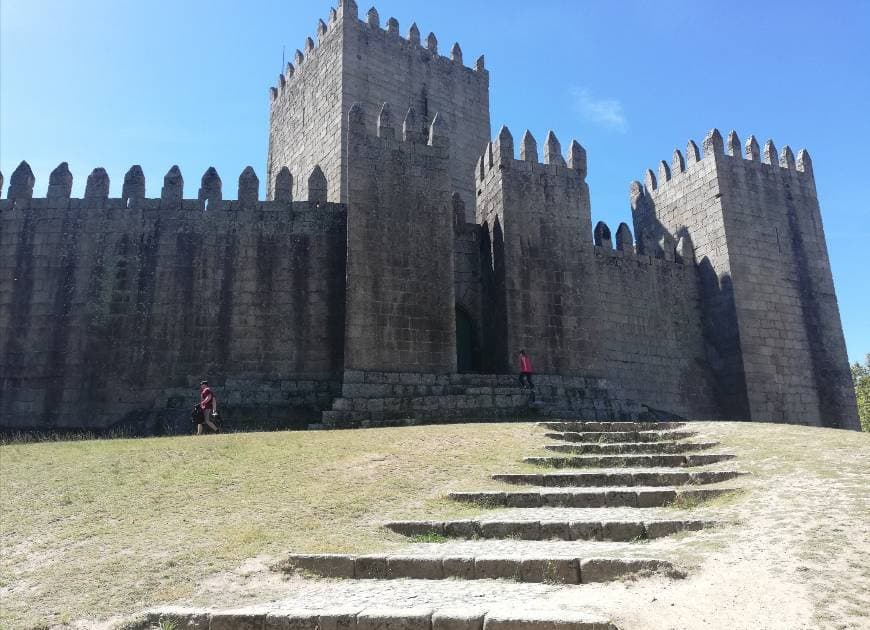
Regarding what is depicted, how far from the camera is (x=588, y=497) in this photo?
7949 millimetres

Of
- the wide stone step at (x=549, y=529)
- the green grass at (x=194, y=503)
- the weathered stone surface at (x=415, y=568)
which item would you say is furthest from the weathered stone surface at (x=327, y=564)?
the wide stone step at (x=549, y=529)

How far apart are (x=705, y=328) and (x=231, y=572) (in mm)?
17184

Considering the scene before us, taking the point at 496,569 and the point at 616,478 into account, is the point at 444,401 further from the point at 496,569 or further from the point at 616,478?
the point at 496,569

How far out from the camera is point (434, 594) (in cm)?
560

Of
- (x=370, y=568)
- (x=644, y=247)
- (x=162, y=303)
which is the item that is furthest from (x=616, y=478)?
(x=644, y=247)

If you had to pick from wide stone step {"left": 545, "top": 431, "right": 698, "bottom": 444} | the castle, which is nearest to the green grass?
wide stone step {"left": 545, "top": 431, "right": 698, "bottom": 444}

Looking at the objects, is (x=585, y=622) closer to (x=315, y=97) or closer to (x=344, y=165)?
(x=344, y=165)

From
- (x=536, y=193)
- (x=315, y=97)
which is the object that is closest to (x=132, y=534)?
(x=536, y=193)

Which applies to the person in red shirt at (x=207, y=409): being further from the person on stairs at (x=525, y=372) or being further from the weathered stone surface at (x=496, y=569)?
the weathered stone surface at (x=496, y=569)

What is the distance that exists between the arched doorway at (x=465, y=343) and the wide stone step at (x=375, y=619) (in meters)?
12.0

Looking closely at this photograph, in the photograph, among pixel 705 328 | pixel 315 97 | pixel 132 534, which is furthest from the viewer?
pixel 315 97

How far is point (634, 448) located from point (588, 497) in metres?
2.46

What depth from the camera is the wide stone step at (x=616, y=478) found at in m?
8.34

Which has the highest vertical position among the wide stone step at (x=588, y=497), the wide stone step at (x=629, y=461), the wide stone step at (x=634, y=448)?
the wide stone step at (x=634, y=448)
